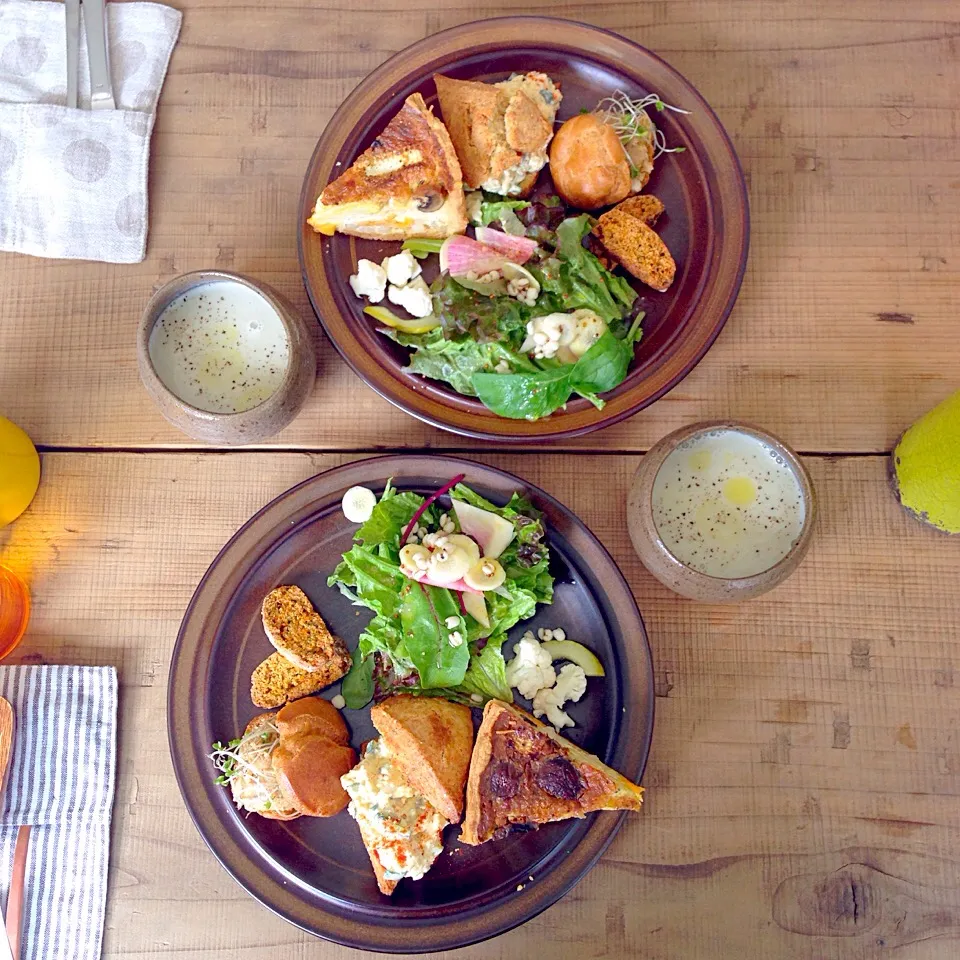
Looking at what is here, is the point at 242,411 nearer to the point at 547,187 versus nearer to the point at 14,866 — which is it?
the point at 547,187

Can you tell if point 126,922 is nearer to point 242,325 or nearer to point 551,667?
point 551,667

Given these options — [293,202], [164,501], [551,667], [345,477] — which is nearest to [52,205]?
[293,202]

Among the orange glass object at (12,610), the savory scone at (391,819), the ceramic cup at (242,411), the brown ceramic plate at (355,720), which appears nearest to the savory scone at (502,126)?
the ceramic cup at (242,411)

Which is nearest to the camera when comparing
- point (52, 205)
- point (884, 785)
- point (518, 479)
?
point (518, 479)

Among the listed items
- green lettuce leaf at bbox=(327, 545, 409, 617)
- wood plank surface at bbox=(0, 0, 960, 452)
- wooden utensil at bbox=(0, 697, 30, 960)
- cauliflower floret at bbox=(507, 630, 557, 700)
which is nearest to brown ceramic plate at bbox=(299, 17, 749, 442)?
wood plank surface at bbox=(0, 0, 960, 452)

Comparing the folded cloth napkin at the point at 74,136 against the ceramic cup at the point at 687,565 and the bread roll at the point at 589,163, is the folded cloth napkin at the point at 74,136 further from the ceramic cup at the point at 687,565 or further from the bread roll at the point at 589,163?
the ceramic cup at the point at 687,565

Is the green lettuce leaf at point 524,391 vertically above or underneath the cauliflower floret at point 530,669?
above
